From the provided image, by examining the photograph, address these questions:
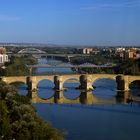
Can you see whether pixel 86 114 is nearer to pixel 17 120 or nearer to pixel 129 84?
pixel 17 120

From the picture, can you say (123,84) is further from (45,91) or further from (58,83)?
(45,91)

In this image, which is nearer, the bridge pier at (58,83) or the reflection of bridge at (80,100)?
the reflection of bridge at (80,100)

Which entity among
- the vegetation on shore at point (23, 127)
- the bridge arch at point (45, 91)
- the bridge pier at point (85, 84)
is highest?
the vegetation on shore at point (23, 127)

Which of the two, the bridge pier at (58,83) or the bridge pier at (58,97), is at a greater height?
the bridge pier at (58,83)

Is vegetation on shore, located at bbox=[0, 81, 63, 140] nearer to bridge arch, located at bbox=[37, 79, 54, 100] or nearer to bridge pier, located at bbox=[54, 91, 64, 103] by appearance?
bridge pier, located at bbox=[54, 91, 64, 103]

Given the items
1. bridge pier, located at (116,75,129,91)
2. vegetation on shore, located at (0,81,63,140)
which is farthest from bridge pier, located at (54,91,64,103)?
vegetation on shore, located at (0,81,63,140)

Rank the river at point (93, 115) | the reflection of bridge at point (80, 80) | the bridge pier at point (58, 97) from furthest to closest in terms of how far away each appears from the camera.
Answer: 1. the reflection of bridge at point (80, 80)
2. the bridge pier at point (58, 97)
3. the river at point (93, 115)

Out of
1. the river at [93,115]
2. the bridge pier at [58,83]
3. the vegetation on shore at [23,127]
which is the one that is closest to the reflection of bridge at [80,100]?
the river at [93,115]

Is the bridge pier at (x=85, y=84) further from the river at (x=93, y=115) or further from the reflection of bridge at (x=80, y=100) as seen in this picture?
the reflection of bridge at (x=80, y=100)

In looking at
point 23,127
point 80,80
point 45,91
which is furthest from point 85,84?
point 23,127
